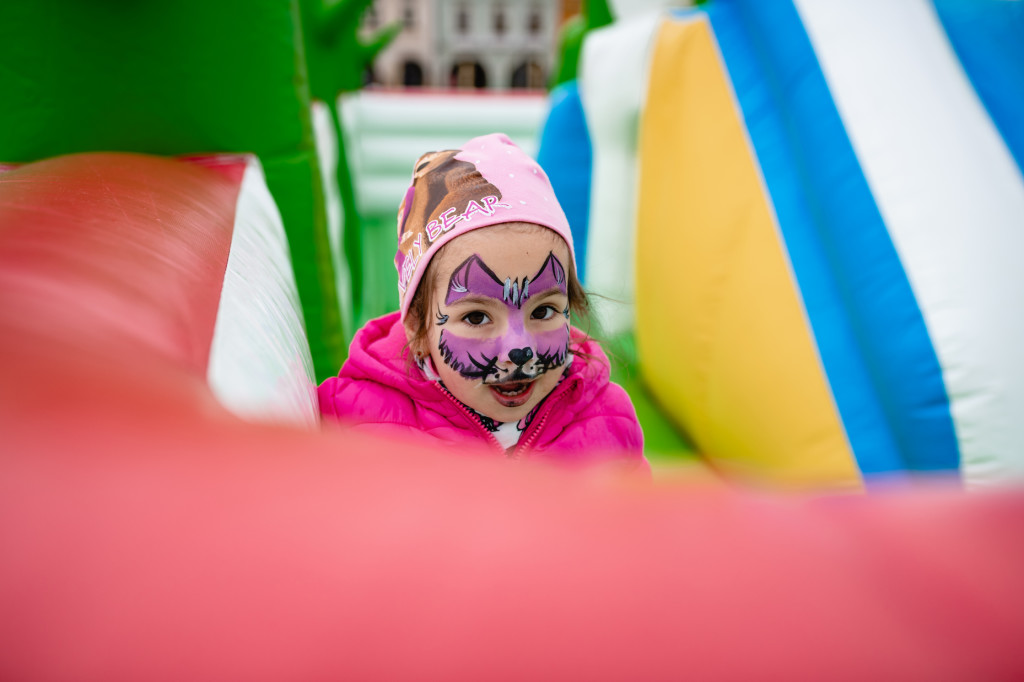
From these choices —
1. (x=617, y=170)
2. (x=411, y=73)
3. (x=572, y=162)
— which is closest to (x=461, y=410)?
(x=617, y=170)

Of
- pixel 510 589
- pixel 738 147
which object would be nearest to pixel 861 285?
pixel 738 147

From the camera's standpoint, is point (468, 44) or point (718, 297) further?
point (468, 44)

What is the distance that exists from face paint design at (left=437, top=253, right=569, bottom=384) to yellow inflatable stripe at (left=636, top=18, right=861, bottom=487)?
1.36 ft

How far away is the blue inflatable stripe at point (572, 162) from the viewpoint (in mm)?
1751

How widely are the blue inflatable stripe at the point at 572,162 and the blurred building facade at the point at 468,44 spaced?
8.42 metres

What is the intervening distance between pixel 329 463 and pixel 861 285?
0.87m

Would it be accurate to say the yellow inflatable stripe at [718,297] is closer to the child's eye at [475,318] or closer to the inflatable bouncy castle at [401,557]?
the child's eye at [475,318]

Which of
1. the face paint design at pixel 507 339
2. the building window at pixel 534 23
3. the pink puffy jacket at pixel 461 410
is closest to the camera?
the face paint design at pixel 507 339

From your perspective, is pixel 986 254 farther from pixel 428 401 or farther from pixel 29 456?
pixel 29 456

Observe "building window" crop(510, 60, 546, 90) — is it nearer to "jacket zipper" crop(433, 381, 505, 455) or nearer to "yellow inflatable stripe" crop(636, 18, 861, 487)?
"yellow inflatable stripe" crop(636, 18, 861, 487)

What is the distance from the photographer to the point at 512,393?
715 mm

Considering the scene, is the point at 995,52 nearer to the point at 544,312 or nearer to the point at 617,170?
the point at 617,170

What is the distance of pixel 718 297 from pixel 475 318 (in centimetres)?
60

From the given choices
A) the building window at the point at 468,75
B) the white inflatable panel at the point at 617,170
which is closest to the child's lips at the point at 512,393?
the white inflatable panel at the point at 617,170
